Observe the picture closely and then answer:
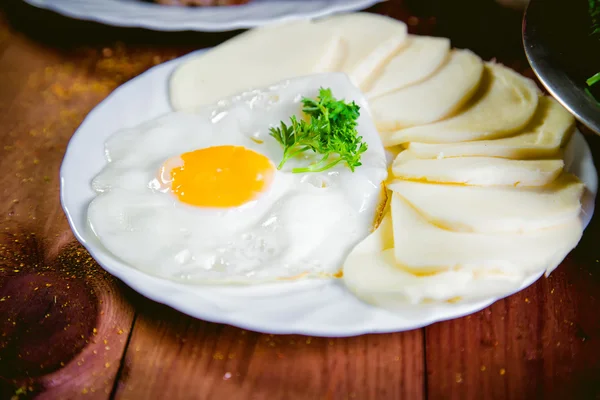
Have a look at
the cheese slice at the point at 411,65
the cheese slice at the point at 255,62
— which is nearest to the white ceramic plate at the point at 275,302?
the cheese slice at the point at 255,62

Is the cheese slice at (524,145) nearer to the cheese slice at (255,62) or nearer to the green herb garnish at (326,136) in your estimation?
the green herb garnish at (326,136)

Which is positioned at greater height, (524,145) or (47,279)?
(524,145)

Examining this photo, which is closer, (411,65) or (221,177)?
(221,177)

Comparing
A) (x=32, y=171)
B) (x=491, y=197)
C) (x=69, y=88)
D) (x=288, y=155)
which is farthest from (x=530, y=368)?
(x=69, y=88)

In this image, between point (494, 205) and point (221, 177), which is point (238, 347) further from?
point (494, 205)

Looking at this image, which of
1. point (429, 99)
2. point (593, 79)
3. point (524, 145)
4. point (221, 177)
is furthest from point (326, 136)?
point (593, 79)

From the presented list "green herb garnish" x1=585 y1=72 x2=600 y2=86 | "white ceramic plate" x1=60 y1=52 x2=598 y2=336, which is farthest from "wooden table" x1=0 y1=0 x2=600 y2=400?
"green herb garnish" x1=585 y1=72 x2=600 y2=86

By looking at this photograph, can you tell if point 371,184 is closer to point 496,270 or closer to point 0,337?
point 496,270
